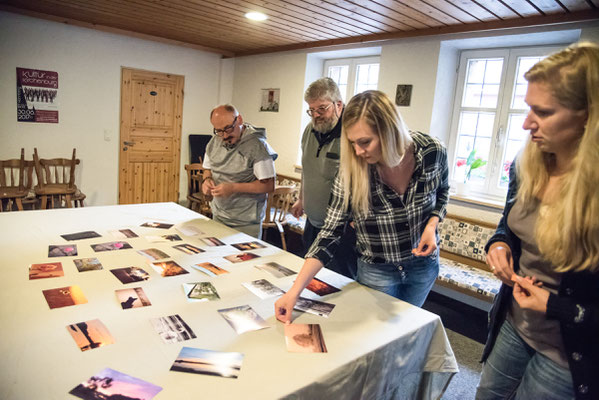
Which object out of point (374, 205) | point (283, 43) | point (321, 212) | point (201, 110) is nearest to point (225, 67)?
point (201, 110)

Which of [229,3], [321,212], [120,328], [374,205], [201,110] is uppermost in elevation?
[229,3]

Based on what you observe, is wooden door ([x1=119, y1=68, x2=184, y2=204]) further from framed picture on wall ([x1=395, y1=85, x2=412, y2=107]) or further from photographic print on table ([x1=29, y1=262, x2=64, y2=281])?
photographic print on table ([x1=29, y1=262, x2=64, y2=281])

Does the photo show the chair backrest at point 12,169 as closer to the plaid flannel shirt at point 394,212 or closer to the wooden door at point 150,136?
the wooden door at point 150,136

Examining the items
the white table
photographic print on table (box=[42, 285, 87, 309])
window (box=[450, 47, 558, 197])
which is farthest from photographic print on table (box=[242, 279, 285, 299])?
window (box=[450, 47, 558, 197])

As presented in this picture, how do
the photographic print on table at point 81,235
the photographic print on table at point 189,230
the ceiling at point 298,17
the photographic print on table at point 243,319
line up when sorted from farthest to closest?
the ceiling at point 298,17, the photographic print on table at point 189,230, the photographic print on table at point 81,235, the photographic print on table at point 243,319

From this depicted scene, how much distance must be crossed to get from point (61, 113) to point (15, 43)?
0.87 meters

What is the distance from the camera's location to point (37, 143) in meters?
4.91

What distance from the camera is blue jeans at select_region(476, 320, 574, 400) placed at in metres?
1.02

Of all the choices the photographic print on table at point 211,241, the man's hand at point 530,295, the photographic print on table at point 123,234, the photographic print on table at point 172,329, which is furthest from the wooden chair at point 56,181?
the man's hand at point 530,295

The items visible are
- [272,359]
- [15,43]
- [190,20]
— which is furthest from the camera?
[15,43]

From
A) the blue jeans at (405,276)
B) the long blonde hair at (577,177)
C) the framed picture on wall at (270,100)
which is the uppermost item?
the framed picture on wall at (270,100)

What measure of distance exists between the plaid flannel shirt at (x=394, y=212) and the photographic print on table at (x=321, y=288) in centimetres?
20

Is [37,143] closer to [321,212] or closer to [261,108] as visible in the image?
[261,108]

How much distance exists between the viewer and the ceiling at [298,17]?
3037mm
